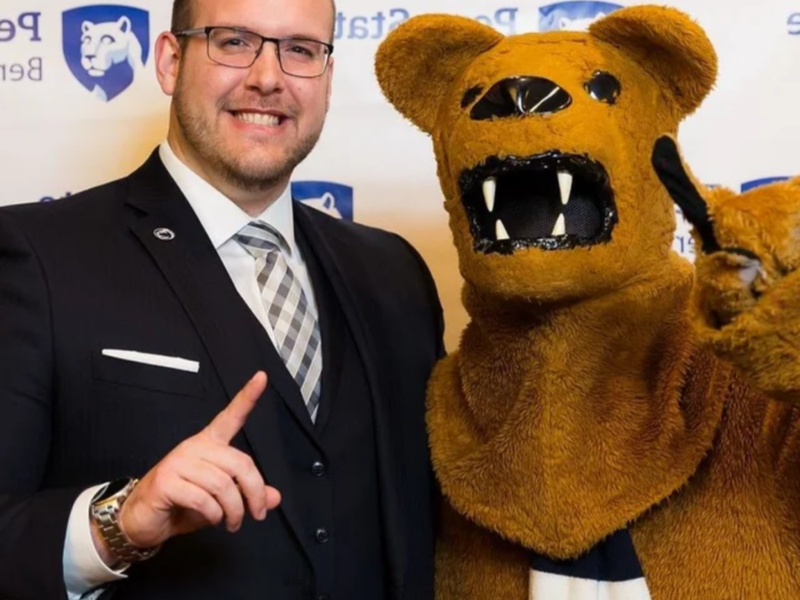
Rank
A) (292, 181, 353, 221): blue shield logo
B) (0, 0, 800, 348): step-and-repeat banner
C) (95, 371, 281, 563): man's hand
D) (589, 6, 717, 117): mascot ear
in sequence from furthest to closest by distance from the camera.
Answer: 1. (292, 181, 353, 221): blue shield logo
2. (0, 0, 800, 348): step-and-repeat banner
3. (589, 6, 717, 117): mascot ear
4. (95, 371, 281, 563): man's hand

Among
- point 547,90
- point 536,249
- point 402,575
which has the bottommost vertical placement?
point 402,575

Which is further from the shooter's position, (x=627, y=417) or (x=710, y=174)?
(x=710, y=174)

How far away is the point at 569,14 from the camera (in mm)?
1487

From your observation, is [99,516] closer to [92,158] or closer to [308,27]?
[308,27]

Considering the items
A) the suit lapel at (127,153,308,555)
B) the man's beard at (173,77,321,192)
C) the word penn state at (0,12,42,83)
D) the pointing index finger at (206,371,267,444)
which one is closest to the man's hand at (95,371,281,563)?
the pointing index finger at (206,371,267,444)

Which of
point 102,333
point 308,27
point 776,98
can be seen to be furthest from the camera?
point 776,98

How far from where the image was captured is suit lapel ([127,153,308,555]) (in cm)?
102

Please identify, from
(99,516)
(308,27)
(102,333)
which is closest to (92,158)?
(308,27)

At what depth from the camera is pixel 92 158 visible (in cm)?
161

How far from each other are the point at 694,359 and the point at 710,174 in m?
0.60

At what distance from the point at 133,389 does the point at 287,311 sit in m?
0.21

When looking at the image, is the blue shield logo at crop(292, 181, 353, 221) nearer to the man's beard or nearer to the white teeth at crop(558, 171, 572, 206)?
the man's beard

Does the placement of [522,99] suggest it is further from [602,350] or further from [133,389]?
[133,389]

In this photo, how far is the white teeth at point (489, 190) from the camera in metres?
0.91
